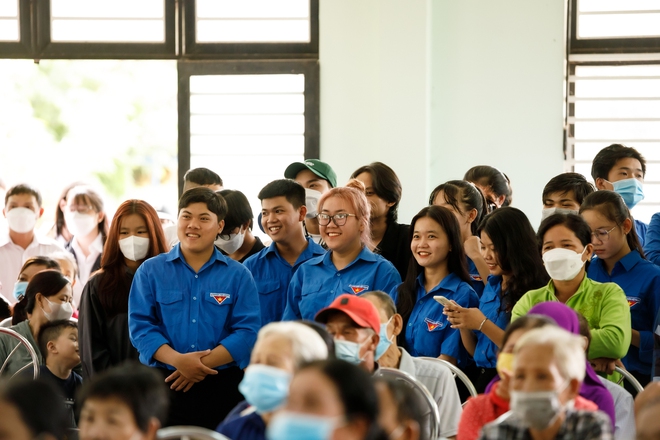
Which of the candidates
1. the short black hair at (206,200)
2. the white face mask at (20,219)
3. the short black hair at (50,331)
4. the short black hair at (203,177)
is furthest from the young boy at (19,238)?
the short black hair at (206,200)

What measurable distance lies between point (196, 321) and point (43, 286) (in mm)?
993

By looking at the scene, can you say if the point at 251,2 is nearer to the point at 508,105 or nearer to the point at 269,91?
the point at 269,91

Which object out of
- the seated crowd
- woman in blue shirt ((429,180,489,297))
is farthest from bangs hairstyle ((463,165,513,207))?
woman in blue shirt ((429,180,489,297))

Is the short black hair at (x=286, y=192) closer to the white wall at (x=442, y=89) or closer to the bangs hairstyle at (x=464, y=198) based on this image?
the bangs hairstyle at (x=464, y=198)

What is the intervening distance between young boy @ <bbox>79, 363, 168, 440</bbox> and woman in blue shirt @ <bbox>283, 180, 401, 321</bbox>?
1395 mm

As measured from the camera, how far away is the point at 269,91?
219 inches

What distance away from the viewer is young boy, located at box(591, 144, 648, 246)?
4215 mm

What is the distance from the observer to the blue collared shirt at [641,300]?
335 cm

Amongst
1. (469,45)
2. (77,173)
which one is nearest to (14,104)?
(77,173)

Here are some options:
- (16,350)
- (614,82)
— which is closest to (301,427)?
(16,350)

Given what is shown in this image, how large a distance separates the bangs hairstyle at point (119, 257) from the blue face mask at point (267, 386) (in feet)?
5.21

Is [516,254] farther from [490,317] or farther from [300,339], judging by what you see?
[300,339]

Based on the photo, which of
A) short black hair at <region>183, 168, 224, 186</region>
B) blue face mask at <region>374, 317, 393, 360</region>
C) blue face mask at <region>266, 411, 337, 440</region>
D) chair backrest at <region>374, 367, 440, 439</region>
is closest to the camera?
blue face mask at <region>266, 411, 337, 440</region>

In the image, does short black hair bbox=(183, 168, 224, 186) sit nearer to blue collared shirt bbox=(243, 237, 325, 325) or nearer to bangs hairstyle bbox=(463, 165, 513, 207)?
blue collared shirt bbox=(243, 237, 325, 325)
